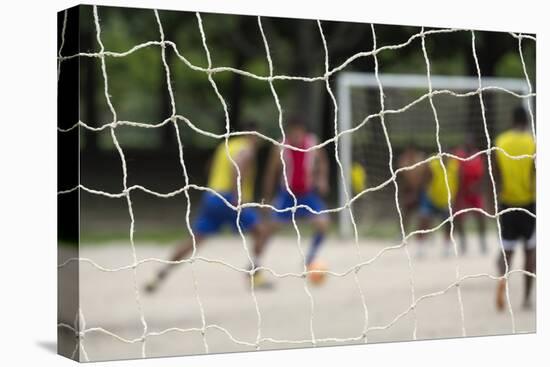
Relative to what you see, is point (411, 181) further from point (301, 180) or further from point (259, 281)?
point (259, 281)

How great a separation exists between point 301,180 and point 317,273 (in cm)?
41

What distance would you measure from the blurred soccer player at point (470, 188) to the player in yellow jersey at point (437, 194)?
0.04 m

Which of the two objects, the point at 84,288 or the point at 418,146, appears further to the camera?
the point at 418,146

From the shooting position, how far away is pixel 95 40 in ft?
15.7

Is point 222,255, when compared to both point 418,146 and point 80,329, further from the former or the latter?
point 418,146

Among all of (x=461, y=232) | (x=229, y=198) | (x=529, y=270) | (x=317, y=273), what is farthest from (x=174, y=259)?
(x=529, y=270)

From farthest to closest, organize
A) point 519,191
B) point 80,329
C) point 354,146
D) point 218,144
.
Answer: point 519,191 → point 354,146 → point 218,144 → point 80,329

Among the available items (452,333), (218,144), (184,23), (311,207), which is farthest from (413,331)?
(184,23)

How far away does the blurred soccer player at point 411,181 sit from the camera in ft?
18.1

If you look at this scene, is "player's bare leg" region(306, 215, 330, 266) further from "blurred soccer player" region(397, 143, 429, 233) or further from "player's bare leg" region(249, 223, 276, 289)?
"blurred soccer player" region(397, 143, 429, 233)

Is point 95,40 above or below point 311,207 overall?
above

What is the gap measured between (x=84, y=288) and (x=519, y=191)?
2.18 metres

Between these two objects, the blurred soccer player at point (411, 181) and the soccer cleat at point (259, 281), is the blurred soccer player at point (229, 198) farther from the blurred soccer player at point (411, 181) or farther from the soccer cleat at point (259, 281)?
the blurred soccer player at point (411, 181)

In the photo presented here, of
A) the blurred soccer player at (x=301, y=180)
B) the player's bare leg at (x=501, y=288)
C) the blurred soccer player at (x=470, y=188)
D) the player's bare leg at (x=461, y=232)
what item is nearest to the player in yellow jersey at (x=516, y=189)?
the player's bare leg at (x=501, y=288)
